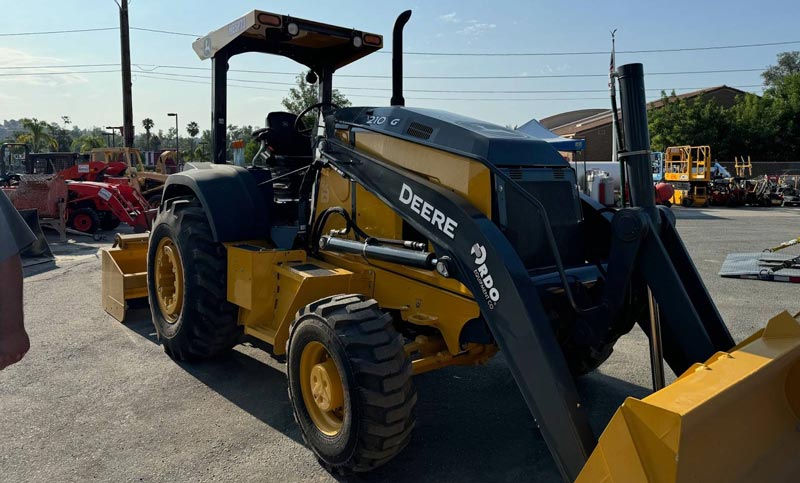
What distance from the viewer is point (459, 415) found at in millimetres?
4254

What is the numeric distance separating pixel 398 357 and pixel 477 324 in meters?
0.54

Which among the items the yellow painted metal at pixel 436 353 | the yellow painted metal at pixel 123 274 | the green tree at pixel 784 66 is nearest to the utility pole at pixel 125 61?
the yellow painted metal at pixel 123 274

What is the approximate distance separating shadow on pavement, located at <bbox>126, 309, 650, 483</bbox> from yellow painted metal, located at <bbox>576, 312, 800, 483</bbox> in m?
1.22

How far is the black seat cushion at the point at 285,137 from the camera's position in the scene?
5.30 meters

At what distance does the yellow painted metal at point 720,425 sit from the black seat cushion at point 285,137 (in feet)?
12.6

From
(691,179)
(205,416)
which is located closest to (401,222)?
(205,416)

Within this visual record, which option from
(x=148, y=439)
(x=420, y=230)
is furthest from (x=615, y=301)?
(x=148, y=439)

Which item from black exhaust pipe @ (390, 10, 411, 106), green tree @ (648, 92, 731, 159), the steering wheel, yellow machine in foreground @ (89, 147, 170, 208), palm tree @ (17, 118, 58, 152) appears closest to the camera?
black exhaust pipe @ (390, 10, 411, 106)

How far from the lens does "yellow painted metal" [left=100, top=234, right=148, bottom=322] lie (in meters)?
6.40

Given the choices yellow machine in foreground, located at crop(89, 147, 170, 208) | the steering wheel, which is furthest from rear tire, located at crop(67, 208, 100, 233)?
the steering wheel

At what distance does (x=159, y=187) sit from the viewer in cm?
1658

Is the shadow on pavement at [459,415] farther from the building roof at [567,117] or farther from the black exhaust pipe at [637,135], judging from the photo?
the building roof at [567,117]

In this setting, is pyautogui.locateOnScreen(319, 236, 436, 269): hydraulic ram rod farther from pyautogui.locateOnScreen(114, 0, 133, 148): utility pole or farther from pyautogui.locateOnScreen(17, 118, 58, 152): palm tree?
pyautogui.locateOnScreen(17, 118, 58, 152): palm tree

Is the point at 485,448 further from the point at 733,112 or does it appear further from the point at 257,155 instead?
the point at 733,112
